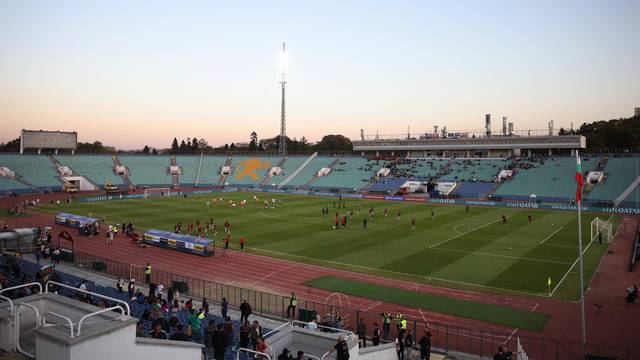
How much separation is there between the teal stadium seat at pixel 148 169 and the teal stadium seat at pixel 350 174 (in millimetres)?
32465

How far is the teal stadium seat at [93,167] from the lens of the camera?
90125 millimetres

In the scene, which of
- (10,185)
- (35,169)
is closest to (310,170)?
(35,169)

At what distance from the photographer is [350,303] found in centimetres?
2472

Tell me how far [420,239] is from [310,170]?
213 feet

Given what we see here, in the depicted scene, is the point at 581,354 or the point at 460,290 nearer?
the point at 581,354

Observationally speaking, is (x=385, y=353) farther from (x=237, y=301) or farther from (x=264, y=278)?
(x=264, y=278)

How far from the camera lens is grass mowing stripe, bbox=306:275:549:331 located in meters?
22.6

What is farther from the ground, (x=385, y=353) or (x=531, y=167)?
(x=531, y=167)

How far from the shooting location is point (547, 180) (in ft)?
253

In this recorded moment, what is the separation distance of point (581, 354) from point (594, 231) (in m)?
32.3

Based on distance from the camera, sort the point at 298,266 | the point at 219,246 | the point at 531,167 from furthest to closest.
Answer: the point at 531,167 → the point at 219,246 → the point at 298,266

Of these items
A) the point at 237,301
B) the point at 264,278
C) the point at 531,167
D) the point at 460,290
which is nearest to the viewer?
the point at 237,301

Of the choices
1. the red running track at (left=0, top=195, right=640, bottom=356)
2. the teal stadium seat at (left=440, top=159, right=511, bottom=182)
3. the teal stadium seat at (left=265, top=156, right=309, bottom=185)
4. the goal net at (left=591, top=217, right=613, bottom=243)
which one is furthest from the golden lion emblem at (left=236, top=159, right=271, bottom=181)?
the goal net at (left=591, top=217, right=613, bottom=243)

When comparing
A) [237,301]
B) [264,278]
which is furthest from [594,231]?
[237,301]
